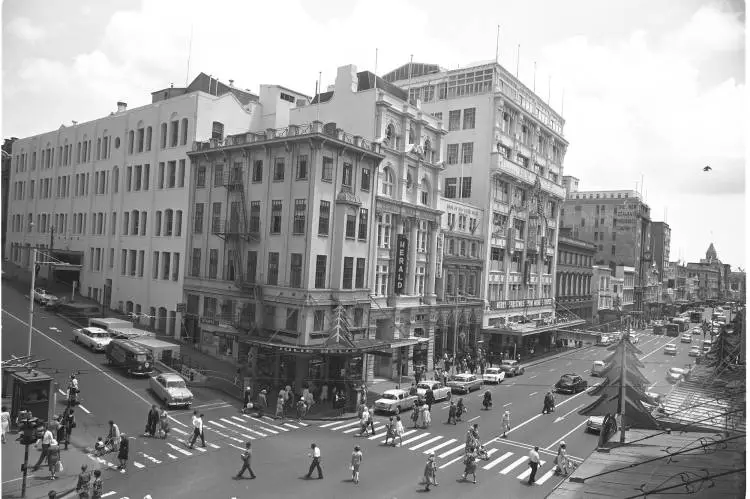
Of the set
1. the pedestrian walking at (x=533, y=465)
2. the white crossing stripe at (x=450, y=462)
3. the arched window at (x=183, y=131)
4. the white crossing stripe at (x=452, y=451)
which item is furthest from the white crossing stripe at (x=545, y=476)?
the arched window at (x=183, y=131)

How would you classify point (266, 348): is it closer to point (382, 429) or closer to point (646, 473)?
point (382, 429)

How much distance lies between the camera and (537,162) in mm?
87125

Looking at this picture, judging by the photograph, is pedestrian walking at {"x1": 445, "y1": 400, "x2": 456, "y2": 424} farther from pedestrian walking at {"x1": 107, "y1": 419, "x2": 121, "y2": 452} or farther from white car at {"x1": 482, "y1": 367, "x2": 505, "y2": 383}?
pedestrian walking at {"x1": 107, "y1": 419, "x2": 121, "y2": 452}

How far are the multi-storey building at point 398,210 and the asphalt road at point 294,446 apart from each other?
35.6 feet

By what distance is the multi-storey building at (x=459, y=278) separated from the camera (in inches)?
2562

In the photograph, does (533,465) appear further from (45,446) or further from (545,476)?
(45,446)

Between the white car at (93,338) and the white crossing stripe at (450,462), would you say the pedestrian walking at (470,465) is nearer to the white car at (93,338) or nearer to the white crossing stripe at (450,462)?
the white crossing stripe at (450,462)

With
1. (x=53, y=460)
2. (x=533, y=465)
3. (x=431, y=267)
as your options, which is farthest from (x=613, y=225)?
(x=53, y=460)

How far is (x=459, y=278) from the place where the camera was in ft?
228

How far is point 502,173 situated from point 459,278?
15270mm

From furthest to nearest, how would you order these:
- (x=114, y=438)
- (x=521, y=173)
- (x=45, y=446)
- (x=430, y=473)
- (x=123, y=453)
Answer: (x=521, y=173), (x=114, y=438), (x=430, y=473), (x=123, y=453), (x=45, y=446)

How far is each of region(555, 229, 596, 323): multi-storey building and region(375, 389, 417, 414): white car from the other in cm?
5458

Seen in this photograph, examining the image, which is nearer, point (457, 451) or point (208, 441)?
point (208, 441)

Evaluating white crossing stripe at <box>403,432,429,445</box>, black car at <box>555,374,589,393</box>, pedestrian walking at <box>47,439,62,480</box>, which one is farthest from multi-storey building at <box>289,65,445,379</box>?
pedestrian walking at <box>47,439,62,480</box>
